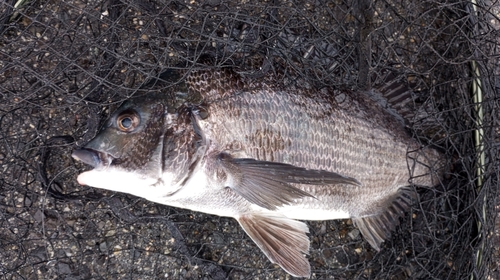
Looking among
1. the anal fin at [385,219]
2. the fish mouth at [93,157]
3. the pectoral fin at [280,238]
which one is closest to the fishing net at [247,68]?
the anal fin at [385,219]

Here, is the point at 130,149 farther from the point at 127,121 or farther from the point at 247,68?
the point at 247,68

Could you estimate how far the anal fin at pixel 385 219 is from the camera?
2.48 meters

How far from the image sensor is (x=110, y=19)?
7.42 feet

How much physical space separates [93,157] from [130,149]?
6.5 inches

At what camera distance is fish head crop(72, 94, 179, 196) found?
1.90 metres

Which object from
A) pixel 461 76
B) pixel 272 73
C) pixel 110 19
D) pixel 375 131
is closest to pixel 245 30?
pixel 272 73

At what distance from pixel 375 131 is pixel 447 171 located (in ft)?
1.68

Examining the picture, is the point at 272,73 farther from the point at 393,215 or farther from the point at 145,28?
the point at 393,215

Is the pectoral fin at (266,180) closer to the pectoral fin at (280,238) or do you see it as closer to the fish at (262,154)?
the fish at (262,154)

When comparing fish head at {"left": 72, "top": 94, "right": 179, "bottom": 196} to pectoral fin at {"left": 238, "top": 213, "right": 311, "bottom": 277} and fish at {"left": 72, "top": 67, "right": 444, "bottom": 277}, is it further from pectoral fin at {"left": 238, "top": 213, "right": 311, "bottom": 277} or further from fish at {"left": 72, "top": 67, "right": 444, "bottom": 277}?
pectoral fin at {"left": 238, "top": 213, "right": 311, "bottom": 277}

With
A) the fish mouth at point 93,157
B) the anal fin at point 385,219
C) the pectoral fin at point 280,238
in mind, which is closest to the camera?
the fish mouth at point 93,157

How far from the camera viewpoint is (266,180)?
1965mm

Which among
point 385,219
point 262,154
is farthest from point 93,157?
point 385,219

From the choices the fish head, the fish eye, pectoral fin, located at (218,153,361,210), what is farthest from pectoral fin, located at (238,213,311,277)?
the fish eye
